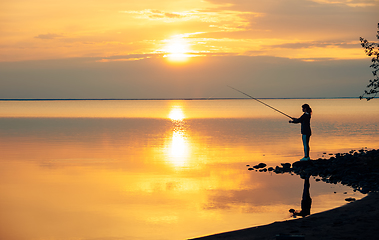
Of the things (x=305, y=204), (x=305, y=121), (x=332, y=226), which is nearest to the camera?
(x=332, y=226)

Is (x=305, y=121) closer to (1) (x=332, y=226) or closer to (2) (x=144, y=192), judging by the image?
(2) (x=144, y=192)

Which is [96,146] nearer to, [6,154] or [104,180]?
[6,154]

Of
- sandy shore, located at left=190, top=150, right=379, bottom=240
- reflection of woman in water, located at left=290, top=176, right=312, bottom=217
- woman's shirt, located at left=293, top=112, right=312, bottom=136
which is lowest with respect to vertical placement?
sandy shore, located at left=190, top=150, right=379, bottom=240

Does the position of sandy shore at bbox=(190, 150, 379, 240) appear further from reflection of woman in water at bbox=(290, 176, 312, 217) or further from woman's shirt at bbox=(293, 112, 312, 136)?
woman's shirt at bbox=(293, 112, 312, 136)

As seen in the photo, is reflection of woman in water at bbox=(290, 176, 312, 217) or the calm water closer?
the calm water

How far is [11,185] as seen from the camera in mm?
17406

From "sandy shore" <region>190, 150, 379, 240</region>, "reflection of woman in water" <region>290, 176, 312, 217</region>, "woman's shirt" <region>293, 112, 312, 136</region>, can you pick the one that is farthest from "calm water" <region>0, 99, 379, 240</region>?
"woman's shirt" <region>293, 112, 312, 136</region>

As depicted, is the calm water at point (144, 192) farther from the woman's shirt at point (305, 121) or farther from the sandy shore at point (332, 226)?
the woman's shirt at point (305, 121)

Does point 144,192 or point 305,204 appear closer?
point 305,204

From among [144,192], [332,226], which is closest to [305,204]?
[332,226]

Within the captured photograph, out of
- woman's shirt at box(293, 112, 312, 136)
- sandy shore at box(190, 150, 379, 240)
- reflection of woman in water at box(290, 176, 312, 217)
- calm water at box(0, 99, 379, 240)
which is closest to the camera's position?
sandy shore at box(190, 150, 379, 240)

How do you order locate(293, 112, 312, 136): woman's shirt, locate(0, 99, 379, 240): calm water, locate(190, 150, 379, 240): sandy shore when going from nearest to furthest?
Result: locate(190, 150, 379, 240): sandy shore < locate(0, 99, 379, 240): calm water < locate(293, 112, 312, 136): woman's shirt

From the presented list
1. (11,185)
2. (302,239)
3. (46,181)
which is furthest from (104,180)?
(302,239)

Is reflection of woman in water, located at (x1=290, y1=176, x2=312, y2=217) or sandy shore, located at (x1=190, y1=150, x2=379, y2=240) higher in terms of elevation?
reflection of woman in water, located at (x1=290, y1=176, x2=312, y2=217)
